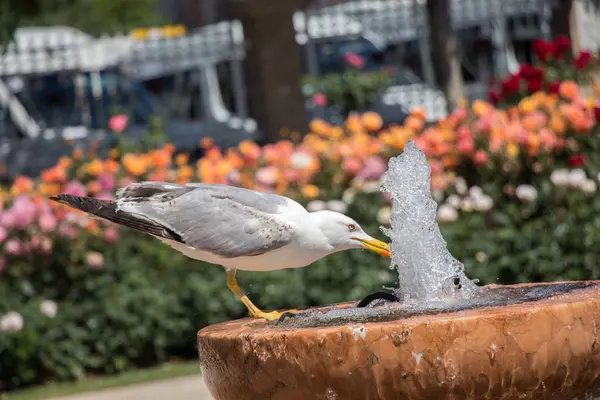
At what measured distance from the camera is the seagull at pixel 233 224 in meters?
4.03

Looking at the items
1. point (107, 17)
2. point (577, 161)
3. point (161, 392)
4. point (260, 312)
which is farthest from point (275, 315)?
point (107, 17)

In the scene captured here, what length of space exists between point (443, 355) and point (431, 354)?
0.03m

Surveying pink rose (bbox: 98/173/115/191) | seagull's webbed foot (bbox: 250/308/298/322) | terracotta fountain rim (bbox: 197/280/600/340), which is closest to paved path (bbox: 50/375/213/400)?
pink rose (bbox: 98/173/115/191)

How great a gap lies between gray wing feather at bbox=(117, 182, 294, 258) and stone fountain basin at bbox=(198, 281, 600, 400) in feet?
3.25

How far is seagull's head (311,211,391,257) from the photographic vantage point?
13.2 ft

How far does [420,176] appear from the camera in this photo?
378cm

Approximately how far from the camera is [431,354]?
286 cm

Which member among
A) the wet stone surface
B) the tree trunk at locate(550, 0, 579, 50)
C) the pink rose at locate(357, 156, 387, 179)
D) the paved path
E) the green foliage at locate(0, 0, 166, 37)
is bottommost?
the paved path

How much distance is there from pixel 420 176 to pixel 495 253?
424cm

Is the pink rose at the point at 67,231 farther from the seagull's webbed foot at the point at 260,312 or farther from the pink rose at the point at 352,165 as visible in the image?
the seagull's webbed foot at the point at 260,312

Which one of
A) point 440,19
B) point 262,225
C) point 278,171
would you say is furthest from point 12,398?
point 440,19

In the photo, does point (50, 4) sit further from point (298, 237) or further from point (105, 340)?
point (298, 237)

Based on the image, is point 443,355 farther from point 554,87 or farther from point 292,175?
point 554,87

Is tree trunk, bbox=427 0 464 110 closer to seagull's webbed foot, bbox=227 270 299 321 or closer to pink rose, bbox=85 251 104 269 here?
pink rose, bbox=85 251 104 269
